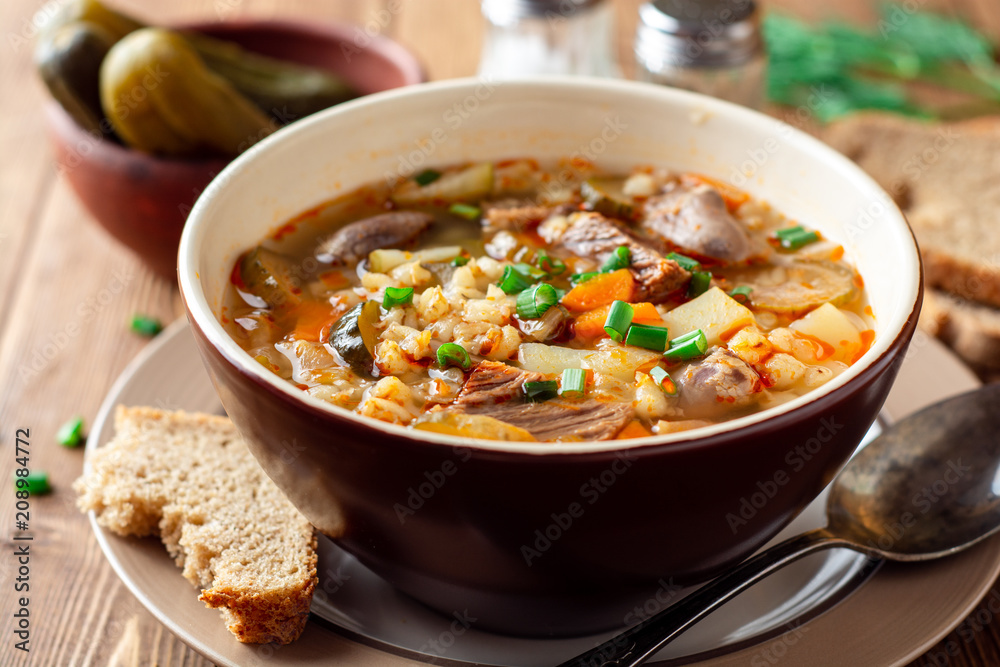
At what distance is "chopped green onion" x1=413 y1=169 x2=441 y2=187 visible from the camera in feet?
9.35

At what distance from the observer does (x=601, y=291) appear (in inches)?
94.6

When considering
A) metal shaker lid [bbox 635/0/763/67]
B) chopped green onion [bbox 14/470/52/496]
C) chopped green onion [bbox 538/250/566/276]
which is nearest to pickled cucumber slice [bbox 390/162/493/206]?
chopped green onion [bbox 538/250/566/276]

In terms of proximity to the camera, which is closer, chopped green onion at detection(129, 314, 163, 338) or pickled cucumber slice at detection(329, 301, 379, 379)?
pickled cucumber slice at detection(329, 301, 379, 379)

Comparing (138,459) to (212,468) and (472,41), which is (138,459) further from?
(472,41)

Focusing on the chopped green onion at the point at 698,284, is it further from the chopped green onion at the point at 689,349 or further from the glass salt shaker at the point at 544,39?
the glass salt shaker at the point at 544,39

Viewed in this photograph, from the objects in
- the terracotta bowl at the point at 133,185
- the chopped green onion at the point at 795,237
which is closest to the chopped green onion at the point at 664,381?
the chopped green onion at the point at 795,237

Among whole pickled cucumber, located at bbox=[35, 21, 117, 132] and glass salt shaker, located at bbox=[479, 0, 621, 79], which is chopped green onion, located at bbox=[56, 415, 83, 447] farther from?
glass salt shaker, located at bbox=[479, 0, 621, 79]

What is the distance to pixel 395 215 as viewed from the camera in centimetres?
270

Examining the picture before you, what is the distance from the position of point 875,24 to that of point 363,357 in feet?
14.8

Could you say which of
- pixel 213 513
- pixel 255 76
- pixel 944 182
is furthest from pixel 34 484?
pixel 944 182

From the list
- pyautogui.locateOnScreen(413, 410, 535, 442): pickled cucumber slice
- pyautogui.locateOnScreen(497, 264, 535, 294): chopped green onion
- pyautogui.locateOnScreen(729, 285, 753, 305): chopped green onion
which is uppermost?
pyautogui.locateOnScreen(413, 410, 535, 442): pickled cucumber slice

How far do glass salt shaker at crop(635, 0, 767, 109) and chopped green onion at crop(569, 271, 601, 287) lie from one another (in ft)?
6.48

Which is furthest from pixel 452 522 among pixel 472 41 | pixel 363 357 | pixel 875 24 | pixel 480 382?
pixel 875 24

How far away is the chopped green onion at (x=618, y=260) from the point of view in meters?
2.47
